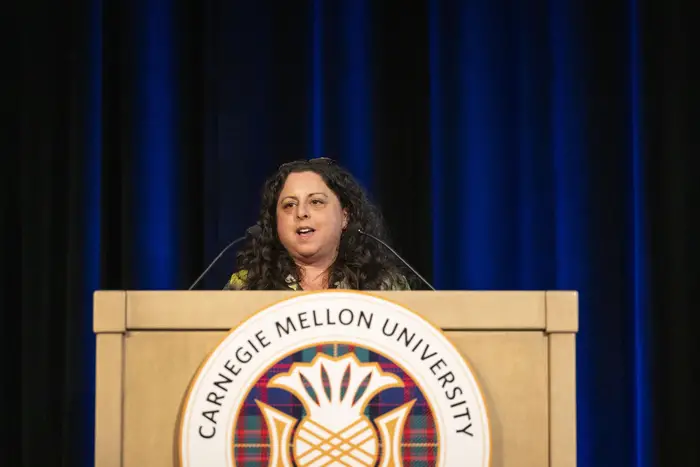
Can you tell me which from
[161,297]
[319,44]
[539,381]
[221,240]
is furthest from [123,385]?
[319,44]

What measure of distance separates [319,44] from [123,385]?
5.95 ft

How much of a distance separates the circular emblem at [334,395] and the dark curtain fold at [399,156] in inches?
63.4

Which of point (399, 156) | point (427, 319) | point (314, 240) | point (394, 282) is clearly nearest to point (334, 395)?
point (427, 319)

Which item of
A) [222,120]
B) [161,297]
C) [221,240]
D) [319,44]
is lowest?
[161,297]

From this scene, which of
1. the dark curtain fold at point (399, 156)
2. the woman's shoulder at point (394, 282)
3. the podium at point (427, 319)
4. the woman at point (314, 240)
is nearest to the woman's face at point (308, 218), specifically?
the woman at point (314, 240)

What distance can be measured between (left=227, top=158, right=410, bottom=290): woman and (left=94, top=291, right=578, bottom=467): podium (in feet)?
2.73

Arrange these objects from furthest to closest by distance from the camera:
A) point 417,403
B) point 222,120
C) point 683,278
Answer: point 222,120 < point 683,278 < point 417,403

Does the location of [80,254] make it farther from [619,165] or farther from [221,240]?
[619,165]

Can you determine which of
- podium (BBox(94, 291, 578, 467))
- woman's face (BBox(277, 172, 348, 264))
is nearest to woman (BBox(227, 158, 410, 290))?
woman's face (BBox(277, 172, 348, 264))

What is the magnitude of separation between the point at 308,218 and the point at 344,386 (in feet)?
3.00

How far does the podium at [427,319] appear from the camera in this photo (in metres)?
0.87

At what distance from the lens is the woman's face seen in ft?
5.71

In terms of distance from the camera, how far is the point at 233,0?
101 inches

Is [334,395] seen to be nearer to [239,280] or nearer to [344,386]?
[344,386]
